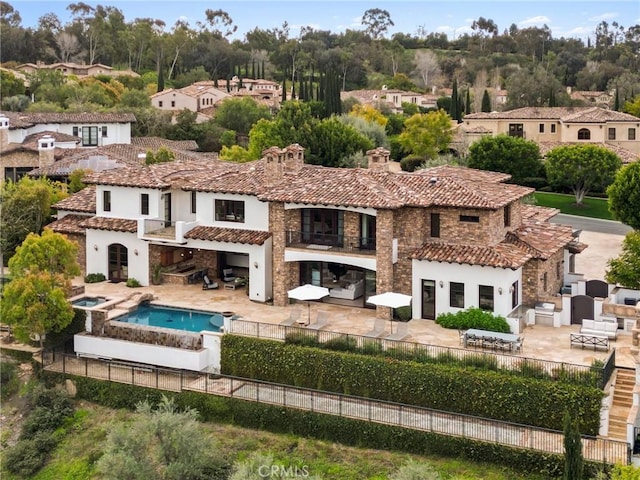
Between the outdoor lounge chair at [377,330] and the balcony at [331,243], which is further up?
the balcony at [331,243]

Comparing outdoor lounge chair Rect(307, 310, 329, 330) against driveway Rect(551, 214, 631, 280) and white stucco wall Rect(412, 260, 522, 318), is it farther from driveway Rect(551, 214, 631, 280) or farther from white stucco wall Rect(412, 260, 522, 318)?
driveway Rect(551, 214, 631, 280)

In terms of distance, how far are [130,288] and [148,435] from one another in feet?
44.1

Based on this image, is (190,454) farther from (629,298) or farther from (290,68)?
(290,68)

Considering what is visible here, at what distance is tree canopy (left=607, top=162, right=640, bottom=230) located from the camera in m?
39.9

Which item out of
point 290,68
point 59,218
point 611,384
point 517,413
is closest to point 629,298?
point 611,384

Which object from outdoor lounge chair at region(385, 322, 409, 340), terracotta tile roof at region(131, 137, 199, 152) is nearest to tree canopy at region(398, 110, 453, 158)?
terracotta tile roof at region(131, 137, 199, 152)

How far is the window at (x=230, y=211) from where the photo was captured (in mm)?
35594

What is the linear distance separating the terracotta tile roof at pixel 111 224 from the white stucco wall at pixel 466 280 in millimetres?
12707

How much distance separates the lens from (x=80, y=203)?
40.2m

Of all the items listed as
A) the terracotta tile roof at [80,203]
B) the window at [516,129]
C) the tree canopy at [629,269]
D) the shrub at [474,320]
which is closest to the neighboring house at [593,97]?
the window at [516,129]

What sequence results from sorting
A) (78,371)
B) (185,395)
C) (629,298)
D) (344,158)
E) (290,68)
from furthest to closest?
1. (290,68)
2. (344,158)
3. (629,298)
4. (78,371)
5. (185,395)

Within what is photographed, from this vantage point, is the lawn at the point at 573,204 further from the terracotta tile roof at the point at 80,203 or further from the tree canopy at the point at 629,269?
the terracotta tile roof at the point at 80,203

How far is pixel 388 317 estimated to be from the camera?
31.5m

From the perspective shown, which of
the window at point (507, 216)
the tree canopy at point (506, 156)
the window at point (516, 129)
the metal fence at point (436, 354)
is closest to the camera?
the metal fence at point (436, 354)
